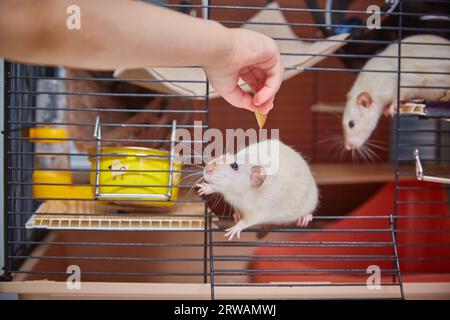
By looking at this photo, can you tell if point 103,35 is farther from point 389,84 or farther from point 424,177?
point 389,84

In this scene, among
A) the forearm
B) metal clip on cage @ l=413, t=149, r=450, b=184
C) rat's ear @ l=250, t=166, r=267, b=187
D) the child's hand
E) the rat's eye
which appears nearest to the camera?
the forearm

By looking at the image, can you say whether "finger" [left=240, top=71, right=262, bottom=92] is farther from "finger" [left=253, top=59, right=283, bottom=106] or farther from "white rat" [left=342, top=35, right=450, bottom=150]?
"white rat" [left=342, top=35, right=450, bottom=150]

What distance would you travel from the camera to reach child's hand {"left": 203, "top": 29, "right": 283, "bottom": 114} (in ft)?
2.16

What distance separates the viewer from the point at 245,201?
1125 millimetres

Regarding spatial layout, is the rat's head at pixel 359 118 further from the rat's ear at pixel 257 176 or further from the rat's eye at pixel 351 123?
the rat's ear at pixel 257 176

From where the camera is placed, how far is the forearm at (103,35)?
0.48 metres

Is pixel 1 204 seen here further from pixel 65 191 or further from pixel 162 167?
pixel 162 167

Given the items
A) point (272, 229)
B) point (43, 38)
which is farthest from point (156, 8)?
point (272, 229)

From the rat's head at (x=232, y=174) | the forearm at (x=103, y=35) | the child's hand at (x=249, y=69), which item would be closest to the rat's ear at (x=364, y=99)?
the rat's head at (x=232, y=174)

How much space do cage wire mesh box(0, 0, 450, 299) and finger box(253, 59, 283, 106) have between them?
352 millimetres

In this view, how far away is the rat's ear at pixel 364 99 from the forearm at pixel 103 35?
2.91ft

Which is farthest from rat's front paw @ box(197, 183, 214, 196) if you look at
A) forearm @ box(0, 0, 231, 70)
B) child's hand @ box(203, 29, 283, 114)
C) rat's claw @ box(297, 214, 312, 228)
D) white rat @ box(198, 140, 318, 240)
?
forearm @ box(0, 0, 231, 70)

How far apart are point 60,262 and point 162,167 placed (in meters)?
0.46

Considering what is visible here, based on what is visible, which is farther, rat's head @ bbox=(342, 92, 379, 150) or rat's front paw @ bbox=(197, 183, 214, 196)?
rat's head @ bbox=(342, 92, 379, 150)
